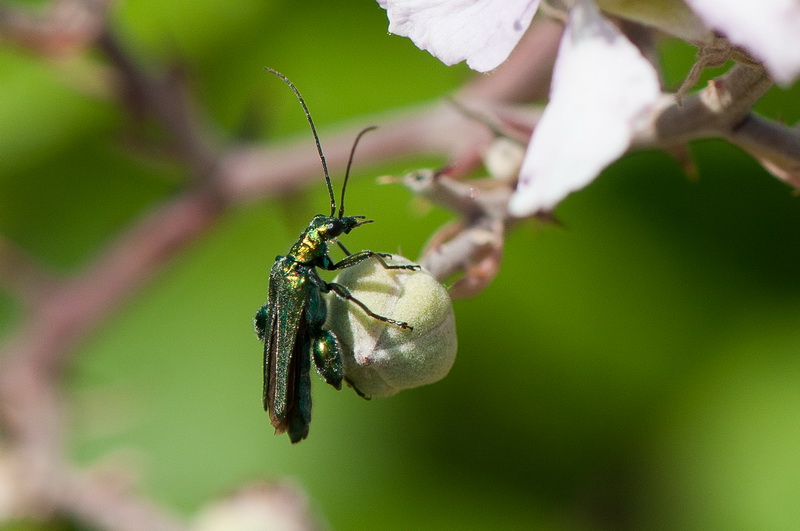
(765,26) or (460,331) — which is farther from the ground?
(460,331)

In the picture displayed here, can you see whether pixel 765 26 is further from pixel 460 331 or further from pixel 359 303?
pixel 460 331

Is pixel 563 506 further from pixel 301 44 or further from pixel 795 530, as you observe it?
pixel 301 44

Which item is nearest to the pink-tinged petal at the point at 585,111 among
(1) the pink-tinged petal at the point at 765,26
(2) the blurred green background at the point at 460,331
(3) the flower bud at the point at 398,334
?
(1) the pink-tinged petal at the point at 765,26

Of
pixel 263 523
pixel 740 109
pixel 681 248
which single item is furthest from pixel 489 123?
pixel 681 248

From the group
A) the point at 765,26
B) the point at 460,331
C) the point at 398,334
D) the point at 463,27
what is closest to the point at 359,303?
the point at 398,334

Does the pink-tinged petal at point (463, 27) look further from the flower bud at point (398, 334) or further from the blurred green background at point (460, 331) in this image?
the blurred green background at point (460, 331)

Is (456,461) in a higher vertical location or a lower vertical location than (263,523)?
higher

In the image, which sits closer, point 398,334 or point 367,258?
point 398,334
